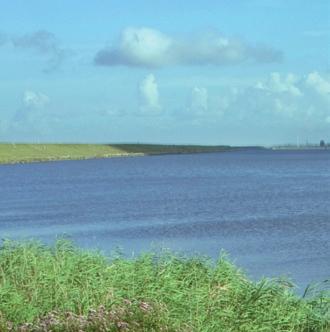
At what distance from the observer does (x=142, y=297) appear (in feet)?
46.6

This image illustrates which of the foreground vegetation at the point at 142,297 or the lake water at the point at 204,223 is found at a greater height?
the foreground vegetation at the point at 142,297

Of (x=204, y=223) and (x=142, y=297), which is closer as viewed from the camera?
(x=142, y=297)

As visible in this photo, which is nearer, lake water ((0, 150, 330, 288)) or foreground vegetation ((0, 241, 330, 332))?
foreground vegetation ((0, 241, 330, 332))

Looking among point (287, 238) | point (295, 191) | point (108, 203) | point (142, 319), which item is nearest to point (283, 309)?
point (142, 319)

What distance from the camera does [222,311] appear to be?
14.0 meters

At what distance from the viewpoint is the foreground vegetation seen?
12.0m

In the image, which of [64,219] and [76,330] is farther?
[64,219]

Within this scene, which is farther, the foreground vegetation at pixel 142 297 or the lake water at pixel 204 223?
the lake water at pixel 204 223

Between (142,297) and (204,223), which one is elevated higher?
(142,297)

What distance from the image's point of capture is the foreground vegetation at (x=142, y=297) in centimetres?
1199

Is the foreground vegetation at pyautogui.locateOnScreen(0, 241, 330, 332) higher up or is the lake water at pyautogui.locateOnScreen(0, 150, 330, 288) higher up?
the foreground vegetation at pyautogui.locateOnScreen(0, 241, 330, 332)

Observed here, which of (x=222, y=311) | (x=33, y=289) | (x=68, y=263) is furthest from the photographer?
(x=68, y=263)

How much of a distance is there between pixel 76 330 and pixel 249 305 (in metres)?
4.22

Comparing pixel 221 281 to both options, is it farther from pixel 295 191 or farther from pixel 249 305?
pixel 295 191
